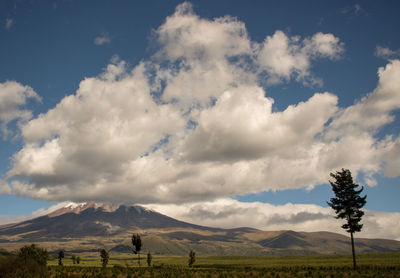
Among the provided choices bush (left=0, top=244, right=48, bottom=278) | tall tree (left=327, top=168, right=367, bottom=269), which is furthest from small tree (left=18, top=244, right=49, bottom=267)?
tall tree (left=327, top=168, right=367, bottom=269)

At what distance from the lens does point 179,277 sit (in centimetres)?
3322

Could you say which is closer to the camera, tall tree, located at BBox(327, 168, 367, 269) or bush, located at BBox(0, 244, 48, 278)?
bush, located at BBox(0, 244, 48, 278)

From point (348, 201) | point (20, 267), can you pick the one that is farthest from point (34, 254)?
point (348, 201)

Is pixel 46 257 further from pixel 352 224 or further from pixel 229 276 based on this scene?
pixel 352 224

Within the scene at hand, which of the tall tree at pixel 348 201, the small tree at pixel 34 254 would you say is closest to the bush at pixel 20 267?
the small tree at pixel 34 254

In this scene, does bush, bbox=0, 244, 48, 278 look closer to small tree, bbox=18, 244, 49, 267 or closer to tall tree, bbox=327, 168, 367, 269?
small tree, bbox=18, 244, 49, 267

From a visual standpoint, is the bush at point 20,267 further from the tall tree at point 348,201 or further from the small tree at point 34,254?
the tall tree at point 348,201

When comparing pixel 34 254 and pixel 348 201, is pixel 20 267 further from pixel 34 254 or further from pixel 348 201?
pixel 348 201

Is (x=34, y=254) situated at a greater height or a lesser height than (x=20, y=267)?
greater

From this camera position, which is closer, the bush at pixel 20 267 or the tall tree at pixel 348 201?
the bush at pixel 20 267

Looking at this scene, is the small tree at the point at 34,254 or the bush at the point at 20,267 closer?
the bush at the point at 20,267

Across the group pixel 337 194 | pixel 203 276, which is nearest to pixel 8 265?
pixel 203 276

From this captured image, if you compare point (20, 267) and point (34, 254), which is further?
point (34, 254)

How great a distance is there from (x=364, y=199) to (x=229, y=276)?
1112 inches
